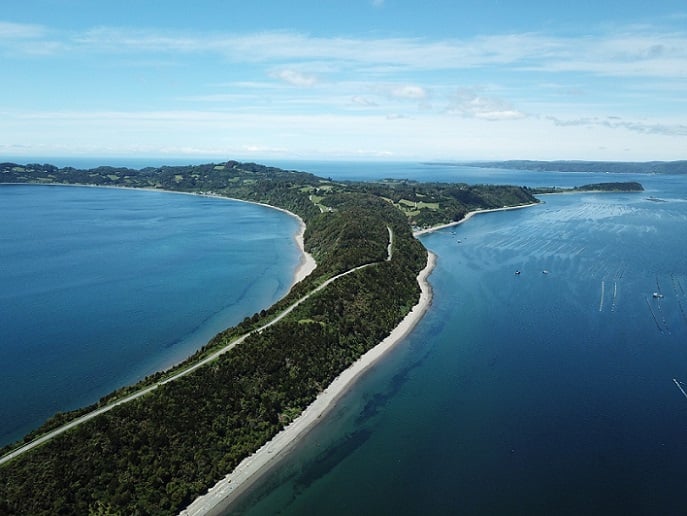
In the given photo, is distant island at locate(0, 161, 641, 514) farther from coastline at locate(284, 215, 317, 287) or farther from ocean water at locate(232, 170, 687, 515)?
coastline at locate(284, 215, 317, 287)

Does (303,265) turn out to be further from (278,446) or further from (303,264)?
(278,446)

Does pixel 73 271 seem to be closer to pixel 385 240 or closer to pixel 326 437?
pixel 385 240

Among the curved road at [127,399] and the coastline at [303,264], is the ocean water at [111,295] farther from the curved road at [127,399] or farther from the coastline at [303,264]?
the curved road at [127,399]

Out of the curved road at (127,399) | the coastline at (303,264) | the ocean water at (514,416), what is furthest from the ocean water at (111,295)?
the ocean water at (514,416)

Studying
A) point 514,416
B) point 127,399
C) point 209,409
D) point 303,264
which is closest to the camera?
point 127,399

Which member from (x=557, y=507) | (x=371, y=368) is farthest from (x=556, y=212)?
(x=557, y=507)

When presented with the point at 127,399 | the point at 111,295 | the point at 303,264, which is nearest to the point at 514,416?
the point at 127,399
